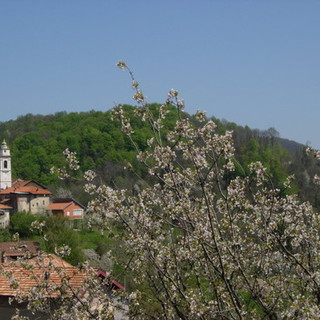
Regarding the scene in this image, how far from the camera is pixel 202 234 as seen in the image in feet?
18.3

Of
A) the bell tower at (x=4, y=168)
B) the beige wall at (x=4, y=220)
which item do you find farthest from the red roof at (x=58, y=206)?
the bell tower at (x=4, y=168)

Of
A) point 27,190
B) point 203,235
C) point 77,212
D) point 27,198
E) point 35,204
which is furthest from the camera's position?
point 35,204

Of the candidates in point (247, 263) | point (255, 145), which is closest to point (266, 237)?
point (247, 263)

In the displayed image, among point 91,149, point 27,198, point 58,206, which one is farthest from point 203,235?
point 91,149

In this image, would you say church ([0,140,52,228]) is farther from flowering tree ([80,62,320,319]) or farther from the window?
flowering tree ([80,62,320,319])

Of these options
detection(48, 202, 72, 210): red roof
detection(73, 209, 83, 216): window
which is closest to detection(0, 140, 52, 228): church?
detection(48, 202, 72, 210): red roof

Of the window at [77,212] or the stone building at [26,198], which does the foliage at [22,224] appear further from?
the window at [77,212]

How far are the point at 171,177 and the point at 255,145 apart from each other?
84342 millimetres

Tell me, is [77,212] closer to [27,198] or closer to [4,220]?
[27,198]

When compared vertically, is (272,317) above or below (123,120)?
below

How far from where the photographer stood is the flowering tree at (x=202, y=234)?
5520 mm

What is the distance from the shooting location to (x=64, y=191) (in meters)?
72.9

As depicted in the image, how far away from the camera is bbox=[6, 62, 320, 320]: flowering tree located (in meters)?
5.52

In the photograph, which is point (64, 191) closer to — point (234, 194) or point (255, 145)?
point (255, 145)
